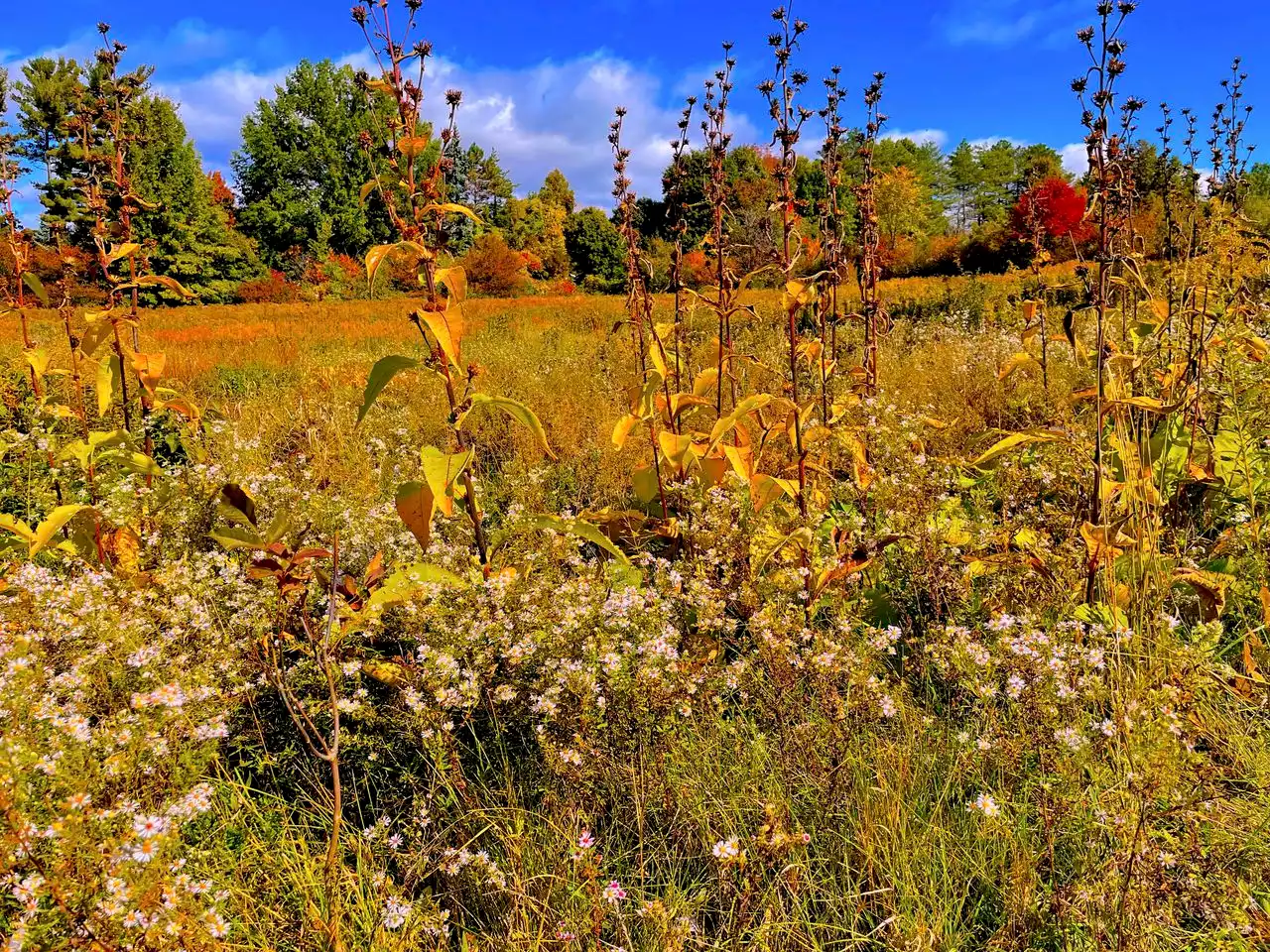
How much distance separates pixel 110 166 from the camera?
117 inches

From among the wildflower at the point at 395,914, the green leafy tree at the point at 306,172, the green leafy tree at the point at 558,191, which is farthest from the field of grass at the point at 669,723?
the green leafy tree at the point at 558,191

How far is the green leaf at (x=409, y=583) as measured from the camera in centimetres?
188

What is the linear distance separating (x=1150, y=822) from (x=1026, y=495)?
161 centimetres

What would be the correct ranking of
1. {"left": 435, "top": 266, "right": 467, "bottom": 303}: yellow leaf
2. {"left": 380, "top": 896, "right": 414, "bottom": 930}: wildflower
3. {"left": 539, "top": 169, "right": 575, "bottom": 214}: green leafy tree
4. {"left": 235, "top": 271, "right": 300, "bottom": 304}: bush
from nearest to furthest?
{"left": 380, "top": 896, "right": 414, "bottom": 930}: wildflower
{"left": 435, "top": 266, "right": 467, "bottom": 303}: yellow leaf
{"left": 235, "top": 271, "right": 300, "bottom": 304}: bush
{"left": 539, "top": 169, "right": 575, "bottom": 214}: green leafy tree

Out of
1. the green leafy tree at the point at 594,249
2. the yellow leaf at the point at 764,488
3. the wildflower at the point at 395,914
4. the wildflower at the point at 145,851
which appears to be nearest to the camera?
the wildflower at the point at 145,851

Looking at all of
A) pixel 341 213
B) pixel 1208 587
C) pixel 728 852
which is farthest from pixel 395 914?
pixel 341 213

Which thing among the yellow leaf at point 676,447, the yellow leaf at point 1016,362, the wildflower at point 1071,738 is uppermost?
the yellow leaf at point 1016,362

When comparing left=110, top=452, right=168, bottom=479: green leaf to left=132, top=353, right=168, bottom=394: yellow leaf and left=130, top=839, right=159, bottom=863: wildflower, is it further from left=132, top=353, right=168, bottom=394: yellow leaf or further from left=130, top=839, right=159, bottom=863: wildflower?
left=130, top=839, right=159, bottom=863: wildflower

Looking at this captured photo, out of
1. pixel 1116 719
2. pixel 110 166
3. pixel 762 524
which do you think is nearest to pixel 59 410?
pixel 110 166

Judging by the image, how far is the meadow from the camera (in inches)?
52.7

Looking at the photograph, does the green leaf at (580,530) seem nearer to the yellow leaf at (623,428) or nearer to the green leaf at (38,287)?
the yellow leaf at (623,428)

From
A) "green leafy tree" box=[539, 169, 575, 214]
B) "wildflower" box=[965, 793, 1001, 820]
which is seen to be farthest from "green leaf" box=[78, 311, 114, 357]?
"green leafy tree" box=[539, 169, 575, 214]

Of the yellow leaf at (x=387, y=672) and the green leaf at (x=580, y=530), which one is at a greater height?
the green leaf at (x=580, y=530)

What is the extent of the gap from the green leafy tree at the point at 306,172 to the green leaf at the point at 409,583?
131 ft
